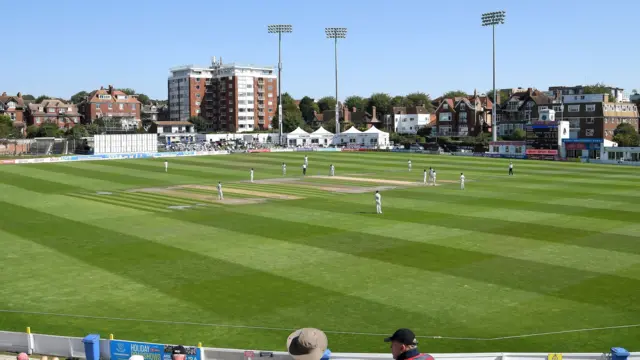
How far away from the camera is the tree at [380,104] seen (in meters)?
175

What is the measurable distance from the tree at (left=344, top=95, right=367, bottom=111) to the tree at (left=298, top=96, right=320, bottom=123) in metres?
9.67

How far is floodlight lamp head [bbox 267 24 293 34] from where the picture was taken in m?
111

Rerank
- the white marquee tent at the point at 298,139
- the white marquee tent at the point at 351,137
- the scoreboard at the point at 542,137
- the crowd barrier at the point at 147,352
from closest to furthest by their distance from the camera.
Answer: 1. the crowd barrier at the point at 147,352
2. the scoreboard at the point at 542,137
3. the white marquee tent at the point at 351,137
4. the white marquee tent at the point at 298,139

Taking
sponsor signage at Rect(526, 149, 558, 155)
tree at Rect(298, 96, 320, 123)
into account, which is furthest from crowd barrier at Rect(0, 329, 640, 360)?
tree at Rect(298, 96, 320, 123)

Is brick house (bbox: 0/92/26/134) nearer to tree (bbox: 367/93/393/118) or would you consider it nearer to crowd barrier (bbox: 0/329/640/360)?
tree (bbox: 367/93/393/118)

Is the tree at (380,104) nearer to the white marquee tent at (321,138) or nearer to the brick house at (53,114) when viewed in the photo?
the white marquee tent at (321,138)

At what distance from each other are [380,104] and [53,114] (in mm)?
84298

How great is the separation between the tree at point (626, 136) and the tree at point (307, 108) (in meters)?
102

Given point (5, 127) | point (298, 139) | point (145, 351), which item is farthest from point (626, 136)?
point (5, 127)

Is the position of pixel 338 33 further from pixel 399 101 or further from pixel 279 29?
pixel 399 101

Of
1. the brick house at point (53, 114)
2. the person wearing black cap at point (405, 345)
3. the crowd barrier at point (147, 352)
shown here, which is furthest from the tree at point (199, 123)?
the person wearing black cap at point (405, 345)

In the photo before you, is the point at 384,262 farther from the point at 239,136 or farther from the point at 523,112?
the point at 239,136

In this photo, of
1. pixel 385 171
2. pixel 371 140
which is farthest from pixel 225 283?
pixel 371 140

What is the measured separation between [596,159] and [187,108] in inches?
4330
